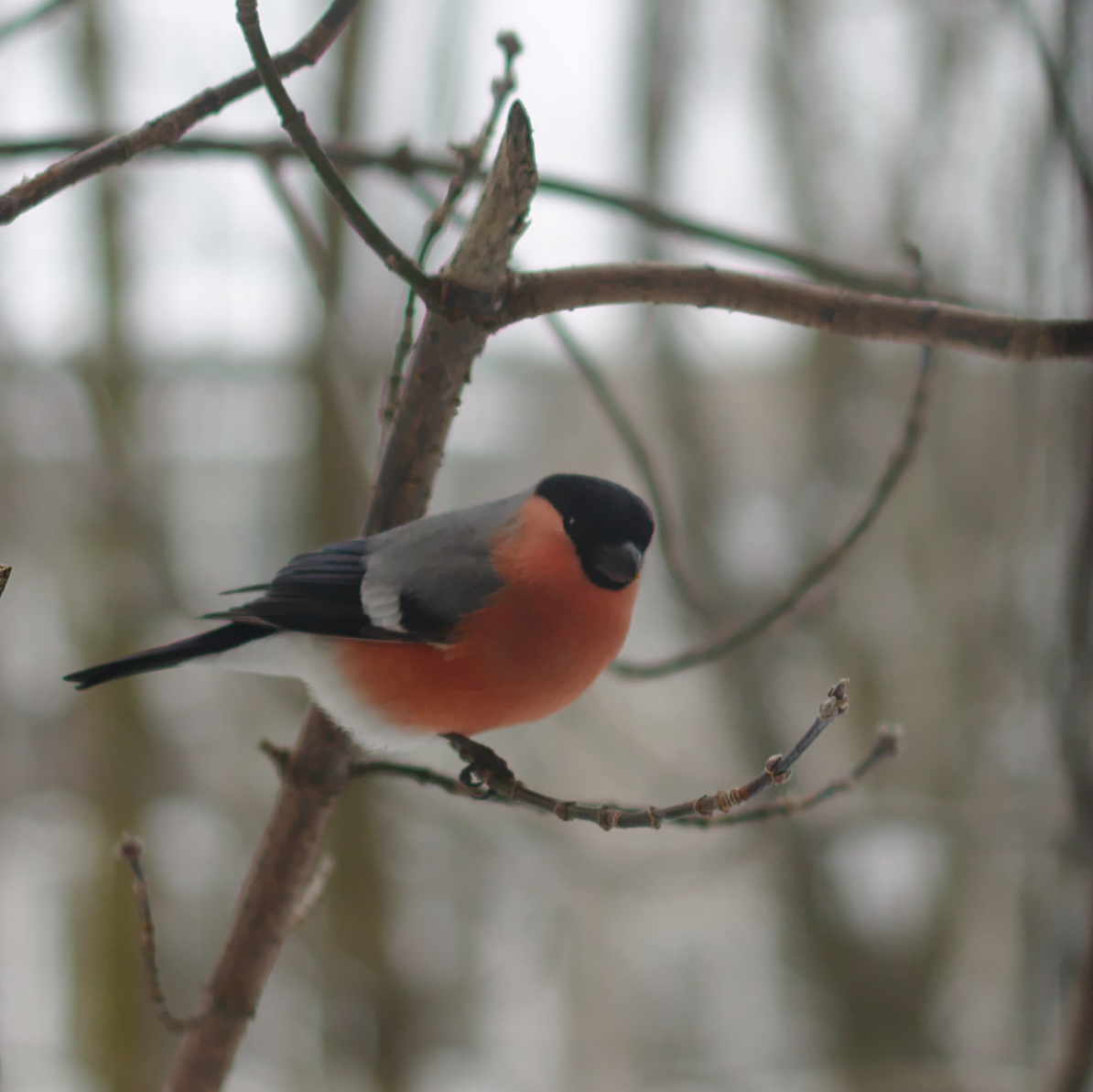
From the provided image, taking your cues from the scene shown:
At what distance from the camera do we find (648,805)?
0.96 m

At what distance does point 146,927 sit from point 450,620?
0.54m

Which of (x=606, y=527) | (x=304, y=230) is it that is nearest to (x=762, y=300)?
(x=606, y=527)

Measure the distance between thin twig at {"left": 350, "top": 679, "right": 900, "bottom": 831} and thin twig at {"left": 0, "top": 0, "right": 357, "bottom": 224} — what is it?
0.76 m

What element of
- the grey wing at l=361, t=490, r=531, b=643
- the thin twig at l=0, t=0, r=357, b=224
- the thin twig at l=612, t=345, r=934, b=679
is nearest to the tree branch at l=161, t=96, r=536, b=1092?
the grey wing at l=361, t=490, r=531, b=643

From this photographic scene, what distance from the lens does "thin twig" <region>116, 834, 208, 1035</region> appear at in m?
1.12

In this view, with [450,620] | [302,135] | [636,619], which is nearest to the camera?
[302,135]

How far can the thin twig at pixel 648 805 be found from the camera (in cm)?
76

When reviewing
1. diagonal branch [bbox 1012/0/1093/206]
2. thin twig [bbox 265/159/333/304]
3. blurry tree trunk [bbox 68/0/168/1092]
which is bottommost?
blurry tree trunk [bbox 68/0/168/1092]

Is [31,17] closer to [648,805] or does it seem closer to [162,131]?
[162,131]

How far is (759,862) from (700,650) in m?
3.41

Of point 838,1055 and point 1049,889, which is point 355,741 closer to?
point 1049,889

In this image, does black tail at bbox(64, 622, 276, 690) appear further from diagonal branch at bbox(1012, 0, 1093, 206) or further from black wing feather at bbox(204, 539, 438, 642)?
diagonal branch at bbox(1012, 0, 1093, 206)

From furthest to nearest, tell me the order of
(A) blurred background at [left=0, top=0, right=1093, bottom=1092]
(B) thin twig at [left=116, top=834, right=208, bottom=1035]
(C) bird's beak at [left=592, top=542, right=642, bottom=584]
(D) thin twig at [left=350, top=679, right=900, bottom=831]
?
(A) blurred background at [left=0, top=0, right=1093, bottom=1092]
(C) bird's beak at [left=592, top=542, right=642, bottom=584]
(B) thin twig at [left=116, top=834, right=208, bottom=1035]
(D) thin twig at [left=350, top=679, right=900, bottom=831]

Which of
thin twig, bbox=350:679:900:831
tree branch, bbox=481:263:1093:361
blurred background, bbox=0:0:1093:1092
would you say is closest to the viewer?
thin twig, bbox=350:679:900:831
